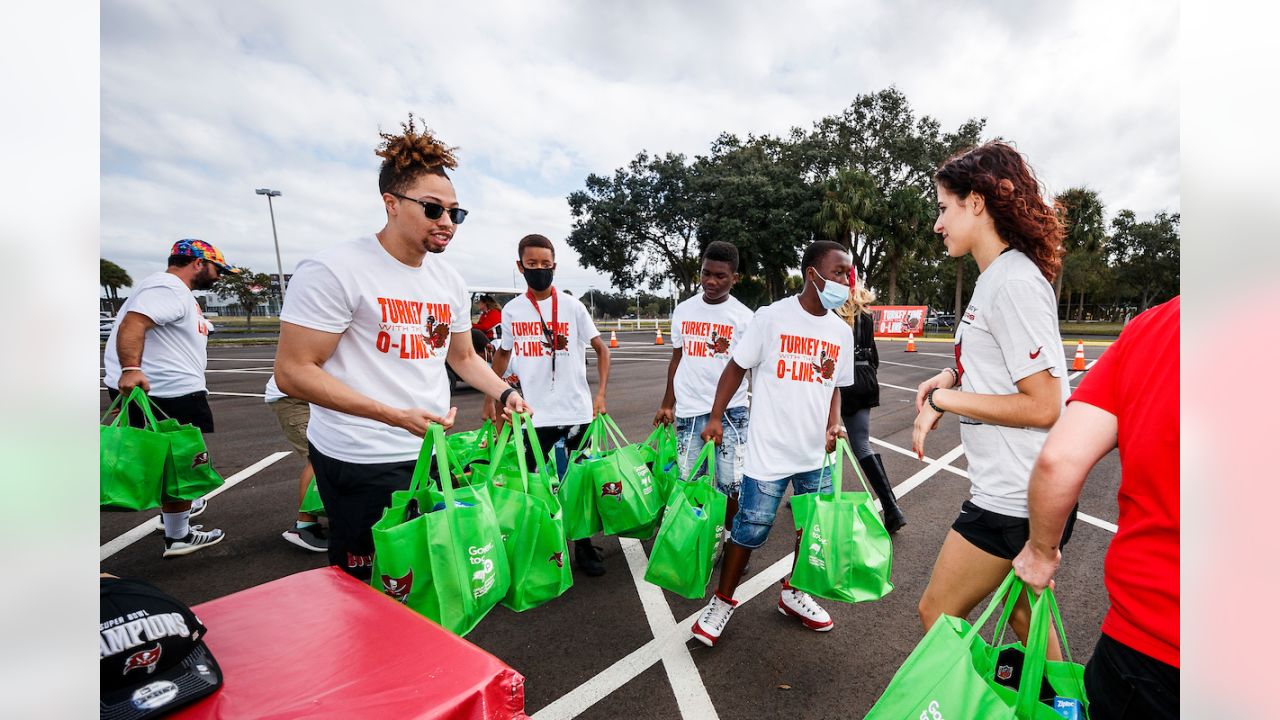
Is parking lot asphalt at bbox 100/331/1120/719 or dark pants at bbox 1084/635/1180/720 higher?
dark pants at bbox 1084/635/1180/720

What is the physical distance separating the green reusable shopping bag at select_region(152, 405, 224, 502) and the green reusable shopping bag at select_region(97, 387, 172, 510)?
0.20 ft

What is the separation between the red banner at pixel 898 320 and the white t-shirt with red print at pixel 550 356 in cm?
2565

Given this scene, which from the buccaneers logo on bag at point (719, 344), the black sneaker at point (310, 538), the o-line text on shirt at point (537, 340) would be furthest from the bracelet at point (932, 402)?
the black sneaker at point (310, 538)

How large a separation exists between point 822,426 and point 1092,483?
424 cm

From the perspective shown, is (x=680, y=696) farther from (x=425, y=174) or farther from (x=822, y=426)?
(x=425, y=174)

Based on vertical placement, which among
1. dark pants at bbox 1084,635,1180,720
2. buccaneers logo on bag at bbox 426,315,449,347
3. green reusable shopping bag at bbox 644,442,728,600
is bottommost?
green reusable shopping bag at bbox 644,442,728,600

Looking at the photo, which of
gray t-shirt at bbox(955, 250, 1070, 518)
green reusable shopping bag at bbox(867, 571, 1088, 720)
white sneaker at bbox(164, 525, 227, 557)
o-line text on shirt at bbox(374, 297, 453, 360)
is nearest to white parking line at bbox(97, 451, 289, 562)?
white sneaker at bbox(164, 525, 227, 557)

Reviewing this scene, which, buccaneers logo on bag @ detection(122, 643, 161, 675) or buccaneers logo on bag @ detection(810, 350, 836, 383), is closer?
buccaneers logo on bag @ detection(122, 643, 161, 675)

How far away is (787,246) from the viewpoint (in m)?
28.9

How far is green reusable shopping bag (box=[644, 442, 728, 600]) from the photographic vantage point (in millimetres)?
2691

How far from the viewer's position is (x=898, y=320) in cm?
Result: 2739

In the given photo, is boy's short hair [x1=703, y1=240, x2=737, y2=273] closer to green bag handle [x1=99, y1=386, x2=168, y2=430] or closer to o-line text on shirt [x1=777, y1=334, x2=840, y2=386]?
o-line text on shirt [x1=777, y1=334, x2=840, y2=386]
